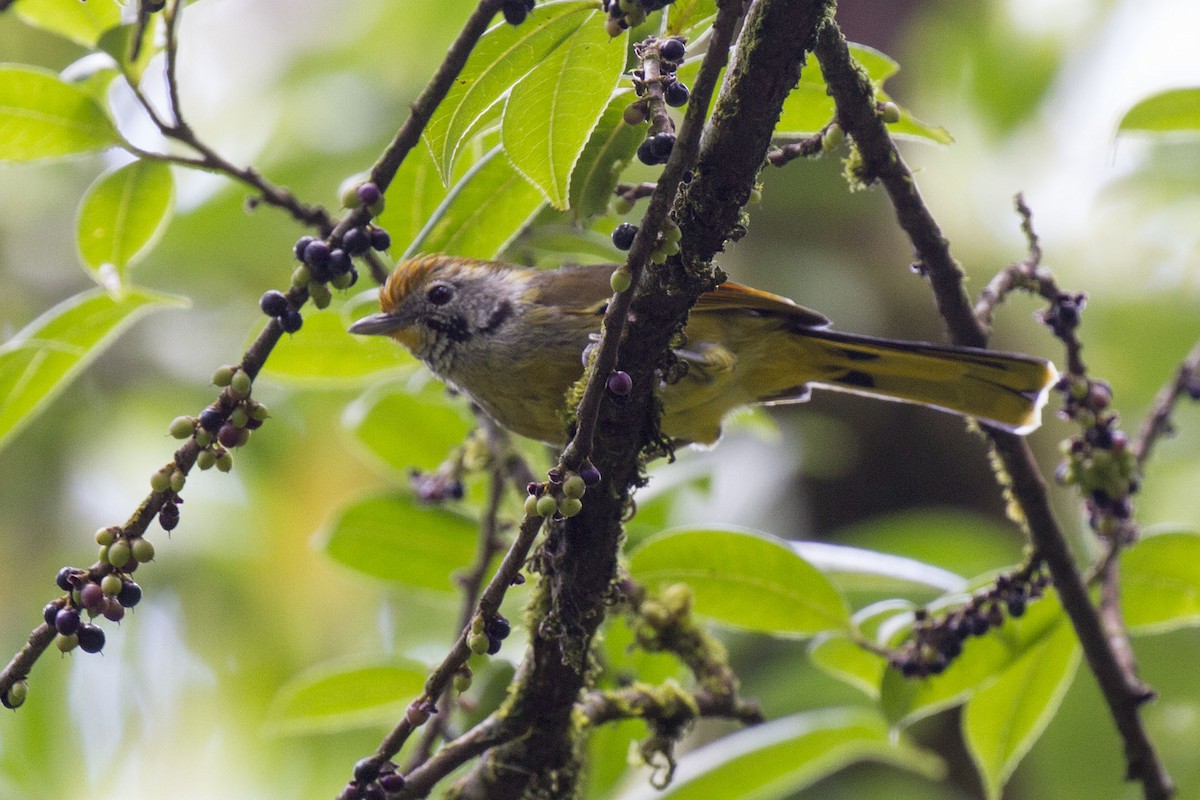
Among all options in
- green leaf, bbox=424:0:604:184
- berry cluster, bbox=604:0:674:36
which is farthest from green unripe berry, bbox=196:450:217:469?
berry cluster, bbox=604:0:674:36

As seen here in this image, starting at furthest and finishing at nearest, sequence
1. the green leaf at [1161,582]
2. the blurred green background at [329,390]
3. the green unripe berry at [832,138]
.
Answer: the blurred green background at [329,390], the green leaf at [1161,582], the green unripe berry at [832,138]

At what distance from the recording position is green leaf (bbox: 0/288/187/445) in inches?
94.8

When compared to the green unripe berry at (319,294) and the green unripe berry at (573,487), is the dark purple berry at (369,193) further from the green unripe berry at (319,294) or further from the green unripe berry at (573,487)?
the green unripe berry at (573,487)

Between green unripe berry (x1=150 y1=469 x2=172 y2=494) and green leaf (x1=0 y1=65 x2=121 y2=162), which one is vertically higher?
green leaf (x1=0 y1=65 x2=121 y2=162)

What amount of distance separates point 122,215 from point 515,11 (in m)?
1.12

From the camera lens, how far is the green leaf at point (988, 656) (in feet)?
9.04

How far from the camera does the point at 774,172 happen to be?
18.7 feet

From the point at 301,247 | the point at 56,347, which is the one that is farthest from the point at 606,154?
the point at 56,347

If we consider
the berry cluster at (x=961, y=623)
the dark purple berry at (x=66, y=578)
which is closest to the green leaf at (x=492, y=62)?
the dark purple berry at (x=66, y=578)

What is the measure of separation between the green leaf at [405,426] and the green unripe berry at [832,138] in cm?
167

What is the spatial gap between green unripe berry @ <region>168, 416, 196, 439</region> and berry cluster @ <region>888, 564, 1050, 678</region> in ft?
5.22

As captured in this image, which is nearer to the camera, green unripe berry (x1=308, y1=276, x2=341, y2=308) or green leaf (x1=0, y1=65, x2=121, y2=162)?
green unripe berry (x1=308, y1=276, x2=341, y2=308)

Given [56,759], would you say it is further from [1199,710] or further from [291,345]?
[1199,710]

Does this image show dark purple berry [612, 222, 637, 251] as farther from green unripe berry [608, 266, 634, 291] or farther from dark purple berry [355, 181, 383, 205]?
dark purple berry [355, 181, 383, 205]
